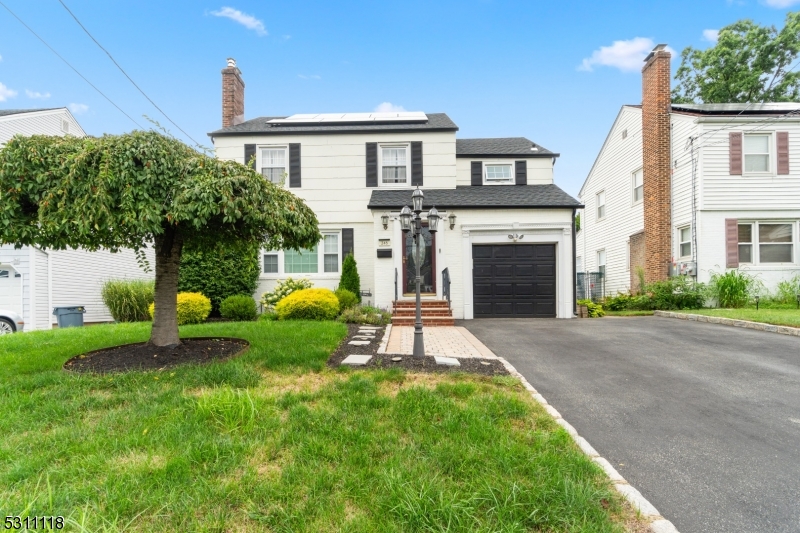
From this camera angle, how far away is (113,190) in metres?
4.31

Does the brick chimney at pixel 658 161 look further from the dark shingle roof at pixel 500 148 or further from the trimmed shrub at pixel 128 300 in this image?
the trimmed shrub at pixel 128 300

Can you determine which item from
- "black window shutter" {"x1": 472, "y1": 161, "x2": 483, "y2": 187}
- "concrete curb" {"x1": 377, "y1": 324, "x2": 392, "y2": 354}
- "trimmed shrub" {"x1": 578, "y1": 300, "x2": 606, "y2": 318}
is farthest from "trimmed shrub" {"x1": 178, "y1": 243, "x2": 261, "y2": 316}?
"trimmed shrub" {"x1": 578, "y1": 300, "x2": 606, "y2": 318}

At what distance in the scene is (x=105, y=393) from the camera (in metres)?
3.96

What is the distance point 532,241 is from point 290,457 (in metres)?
10.2

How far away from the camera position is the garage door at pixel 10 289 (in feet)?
35.2

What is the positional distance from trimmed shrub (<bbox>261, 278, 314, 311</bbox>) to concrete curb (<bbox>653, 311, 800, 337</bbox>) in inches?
428

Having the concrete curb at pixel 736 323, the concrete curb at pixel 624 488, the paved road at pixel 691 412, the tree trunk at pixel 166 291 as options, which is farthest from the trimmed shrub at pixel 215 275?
the concrete curb at pixel 736 323

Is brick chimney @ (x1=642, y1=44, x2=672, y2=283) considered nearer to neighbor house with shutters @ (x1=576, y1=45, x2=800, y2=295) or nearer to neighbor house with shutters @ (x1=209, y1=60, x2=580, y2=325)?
neighbor house with shutters @ (x1=576, y1=45, x2=800, y2=295)

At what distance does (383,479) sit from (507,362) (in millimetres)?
3835

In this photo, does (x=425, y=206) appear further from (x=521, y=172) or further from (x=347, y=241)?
(x=521, y=172)

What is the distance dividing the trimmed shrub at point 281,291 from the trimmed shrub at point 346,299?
1447 mm

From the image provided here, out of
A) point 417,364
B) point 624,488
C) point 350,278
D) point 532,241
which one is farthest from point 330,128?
point 624,488

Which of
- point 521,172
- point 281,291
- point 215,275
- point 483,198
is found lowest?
point 281,291

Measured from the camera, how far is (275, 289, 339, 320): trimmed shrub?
9.78 m
